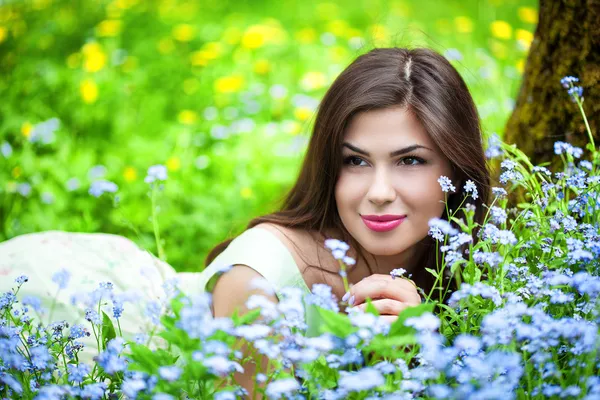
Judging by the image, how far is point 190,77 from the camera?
5039 millimetres

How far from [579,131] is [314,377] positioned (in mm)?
1578

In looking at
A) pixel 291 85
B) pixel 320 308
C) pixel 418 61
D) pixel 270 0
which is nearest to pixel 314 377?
pixel 320 308

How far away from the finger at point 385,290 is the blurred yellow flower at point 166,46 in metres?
3.92

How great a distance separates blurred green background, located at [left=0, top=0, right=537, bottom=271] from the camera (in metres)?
3.49

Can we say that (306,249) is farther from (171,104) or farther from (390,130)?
(171,104)

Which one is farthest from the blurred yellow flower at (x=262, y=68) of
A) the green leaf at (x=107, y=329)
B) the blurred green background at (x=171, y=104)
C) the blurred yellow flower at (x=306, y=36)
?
the green leaf at (x=107, y=329)

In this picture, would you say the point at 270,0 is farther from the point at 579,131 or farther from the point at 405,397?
the point at 405,397

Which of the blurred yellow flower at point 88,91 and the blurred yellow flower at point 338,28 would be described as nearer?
the blurred yellow flower at point 88,91

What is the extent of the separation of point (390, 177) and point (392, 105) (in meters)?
0.22

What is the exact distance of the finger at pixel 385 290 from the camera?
1.83m

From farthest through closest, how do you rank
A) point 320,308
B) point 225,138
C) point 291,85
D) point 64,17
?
1. point 64,17
2. point 291,85
3. point 225,138
4. point 320,308

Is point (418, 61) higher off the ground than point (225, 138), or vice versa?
point (418, 61)

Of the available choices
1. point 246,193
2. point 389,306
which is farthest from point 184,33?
point 389,306

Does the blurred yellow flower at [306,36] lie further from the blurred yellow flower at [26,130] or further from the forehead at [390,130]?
the forehead at [390,130]
